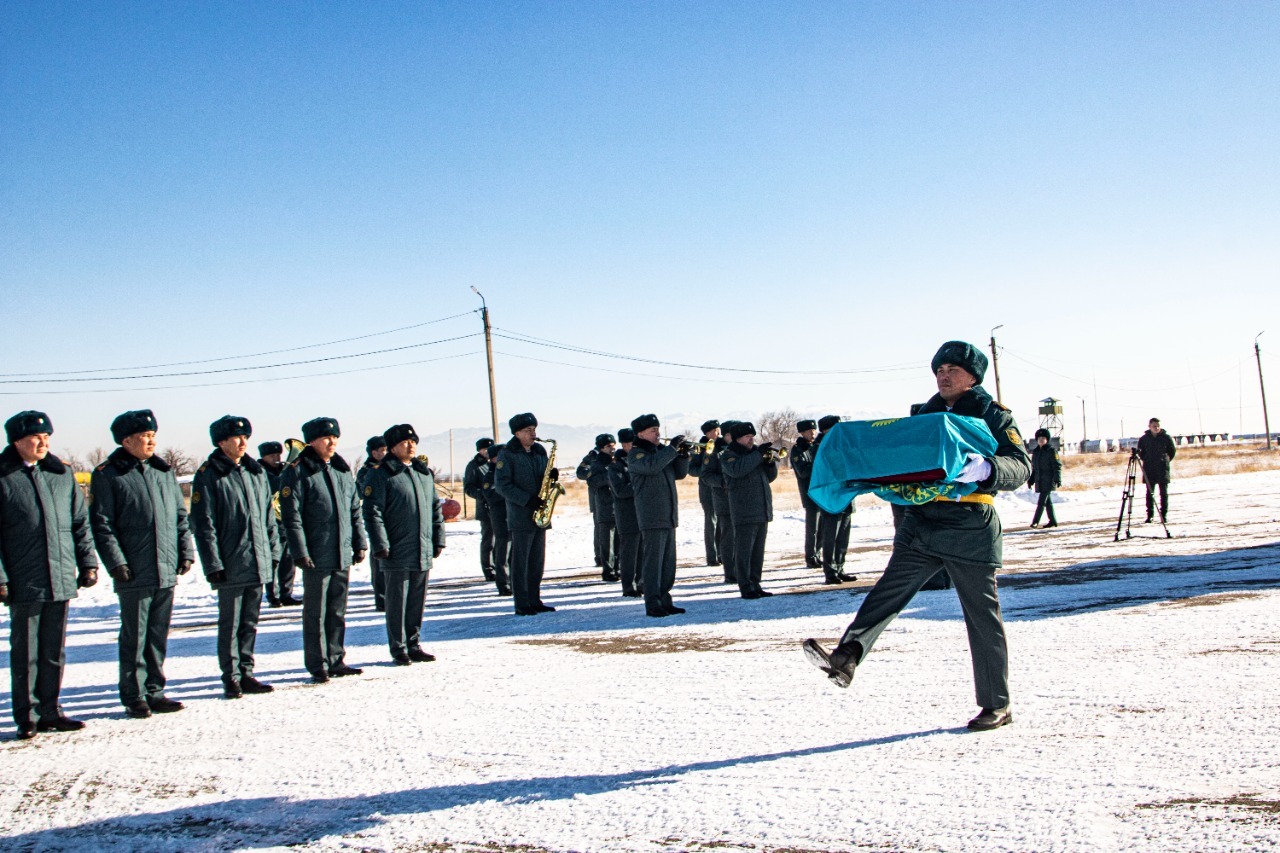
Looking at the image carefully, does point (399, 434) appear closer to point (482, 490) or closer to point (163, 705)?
point (163, 705)

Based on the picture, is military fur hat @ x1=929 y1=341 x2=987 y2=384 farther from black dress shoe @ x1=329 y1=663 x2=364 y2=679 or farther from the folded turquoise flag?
black dress shoe @ x1=329 y1=663 x2=364 y2=679

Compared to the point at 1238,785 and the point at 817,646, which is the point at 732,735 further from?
the point at 1238,785

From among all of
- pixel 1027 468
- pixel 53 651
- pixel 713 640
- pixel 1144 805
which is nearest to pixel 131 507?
pixel 53 651

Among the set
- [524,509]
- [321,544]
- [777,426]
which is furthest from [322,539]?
[777,426]

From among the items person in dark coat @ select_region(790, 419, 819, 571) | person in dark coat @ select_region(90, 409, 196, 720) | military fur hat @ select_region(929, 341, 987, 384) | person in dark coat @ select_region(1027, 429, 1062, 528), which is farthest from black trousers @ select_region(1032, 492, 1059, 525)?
person in dark coat @ select_region(90, 409, 196, 720)

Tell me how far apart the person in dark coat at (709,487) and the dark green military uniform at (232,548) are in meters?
5.88

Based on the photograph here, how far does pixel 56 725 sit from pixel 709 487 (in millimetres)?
9201

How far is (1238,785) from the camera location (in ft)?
13.1

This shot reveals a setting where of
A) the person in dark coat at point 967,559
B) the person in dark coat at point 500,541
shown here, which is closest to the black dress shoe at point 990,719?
the person in dark coat at point 967,559

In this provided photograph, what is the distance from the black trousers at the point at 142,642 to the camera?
7.04 m

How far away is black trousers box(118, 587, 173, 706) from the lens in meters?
7.04

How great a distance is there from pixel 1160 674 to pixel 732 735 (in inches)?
106

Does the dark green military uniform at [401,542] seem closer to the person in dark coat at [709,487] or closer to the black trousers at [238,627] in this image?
the black trousers at [238,627]

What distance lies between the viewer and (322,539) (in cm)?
805
